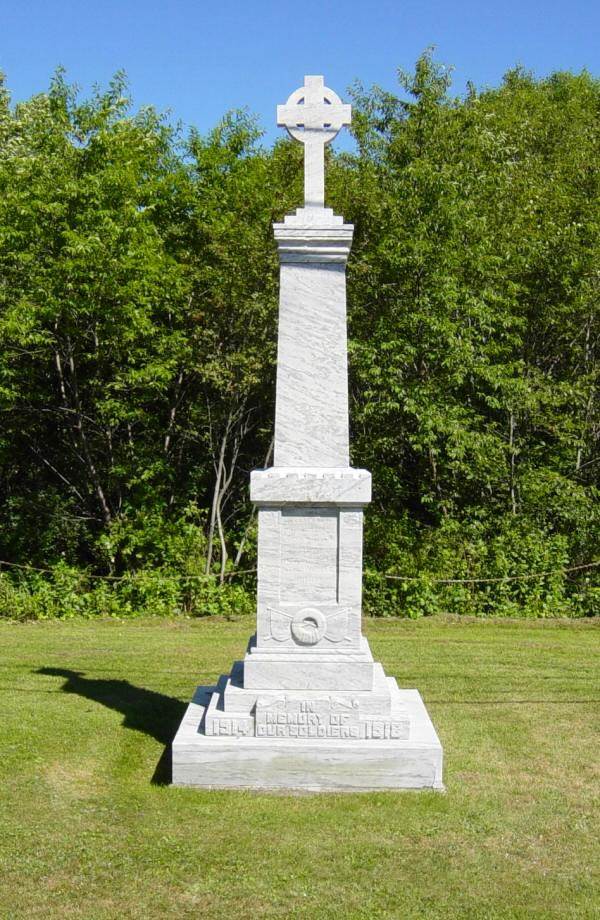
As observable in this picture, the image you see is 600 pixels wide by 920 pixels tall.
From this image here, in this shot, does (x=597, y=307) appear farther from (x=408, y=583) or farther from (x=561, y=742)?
(x=561, y=742)

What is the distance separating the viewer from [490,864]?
5.03 meters

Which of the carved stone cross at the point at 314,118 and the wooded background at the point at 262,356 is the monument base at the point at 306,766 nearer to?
the carved stone cross at the point at 314,118

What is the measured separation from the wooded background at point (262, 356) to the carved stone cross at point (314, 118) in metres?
6.57

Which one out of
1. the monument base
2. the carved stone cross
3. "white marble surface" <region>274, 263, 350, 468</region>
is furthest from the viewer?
the carved stone cross

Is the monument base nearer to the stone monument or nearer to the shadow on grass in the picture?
the stone monument

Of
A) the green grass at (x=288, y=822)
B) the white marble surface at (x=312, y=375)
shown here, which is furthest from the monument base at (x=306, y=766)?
the white marble surface at (x=312, y=375)

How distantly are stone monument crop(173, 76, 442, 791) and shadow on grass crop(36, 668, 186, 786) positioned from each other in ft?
1.74

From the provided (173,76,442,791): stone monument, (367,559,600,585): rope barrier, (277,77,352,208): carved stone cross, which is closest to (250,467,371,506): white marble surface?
(173,76,442,791): stone monument

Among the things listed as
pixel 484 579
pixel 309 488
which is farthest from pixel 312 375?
pixel 484 579

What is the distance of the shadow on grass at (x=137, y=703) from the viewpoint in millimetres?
7125

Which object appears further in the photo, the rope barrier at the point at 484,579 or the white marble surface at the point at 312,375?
the rope barrier at the point at 484,579

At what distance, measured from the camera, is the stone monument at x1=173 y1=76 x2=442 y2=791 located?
6129 mm

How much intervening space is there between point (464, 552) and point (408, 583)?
1.19m

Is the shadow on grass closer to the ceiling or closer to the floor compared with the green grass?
closer to the floor
